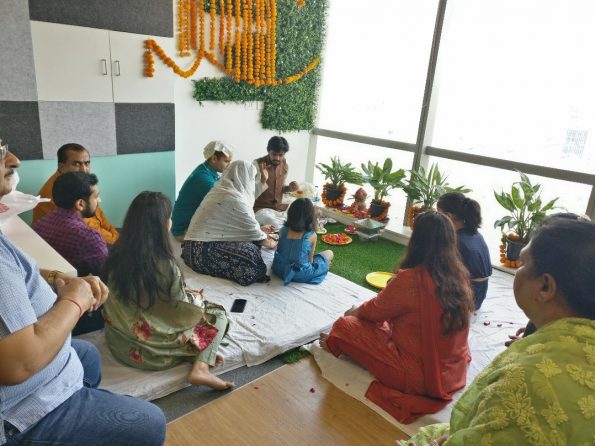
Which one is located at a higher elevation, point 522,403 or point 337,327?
point 522,403

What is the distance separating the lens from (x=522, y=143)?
3.79m

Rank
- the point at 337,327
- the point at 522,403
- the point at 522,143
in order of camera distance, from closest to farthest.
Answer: the point at 522,403
the point at 337,327
the point at 522,143

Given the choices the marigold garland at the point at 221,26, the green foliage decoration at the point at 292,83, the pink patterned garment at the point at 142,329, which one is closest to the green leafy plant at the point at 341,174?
the green foliage decoration at the point at 292,83

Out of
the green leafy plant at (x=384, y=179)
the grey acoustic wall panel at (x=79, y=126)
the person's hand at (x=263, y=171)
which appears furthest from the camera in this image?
the green leafy plant at (x=384, y=179)

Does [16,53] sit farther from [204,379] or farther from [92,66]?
[204,379]

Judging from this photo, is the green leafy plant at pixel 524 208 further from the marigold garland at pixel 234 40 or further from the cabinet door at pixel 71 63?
the cabinet door at pixel 71 63

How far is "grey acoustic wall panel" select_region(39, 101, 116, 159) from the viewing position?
3.15 metres

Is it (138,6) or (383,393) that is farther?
(138,6)

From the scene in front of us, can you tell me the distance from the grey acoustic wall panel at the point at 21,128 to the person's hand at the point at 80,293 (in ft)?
7.73

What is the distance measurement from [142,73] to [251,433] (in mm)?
2969

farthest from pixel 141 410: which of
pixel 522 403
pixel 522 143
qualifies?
pixel 522 143

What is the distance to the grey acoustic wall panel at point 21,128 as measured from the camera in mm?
2938

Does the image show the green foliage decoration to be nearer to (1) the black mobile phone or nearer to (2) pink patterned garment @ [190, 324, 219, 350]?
(1) the black mobile phone

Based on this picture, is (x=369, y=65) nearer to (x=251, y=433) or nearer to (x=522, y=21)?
(x=522, y=21)
